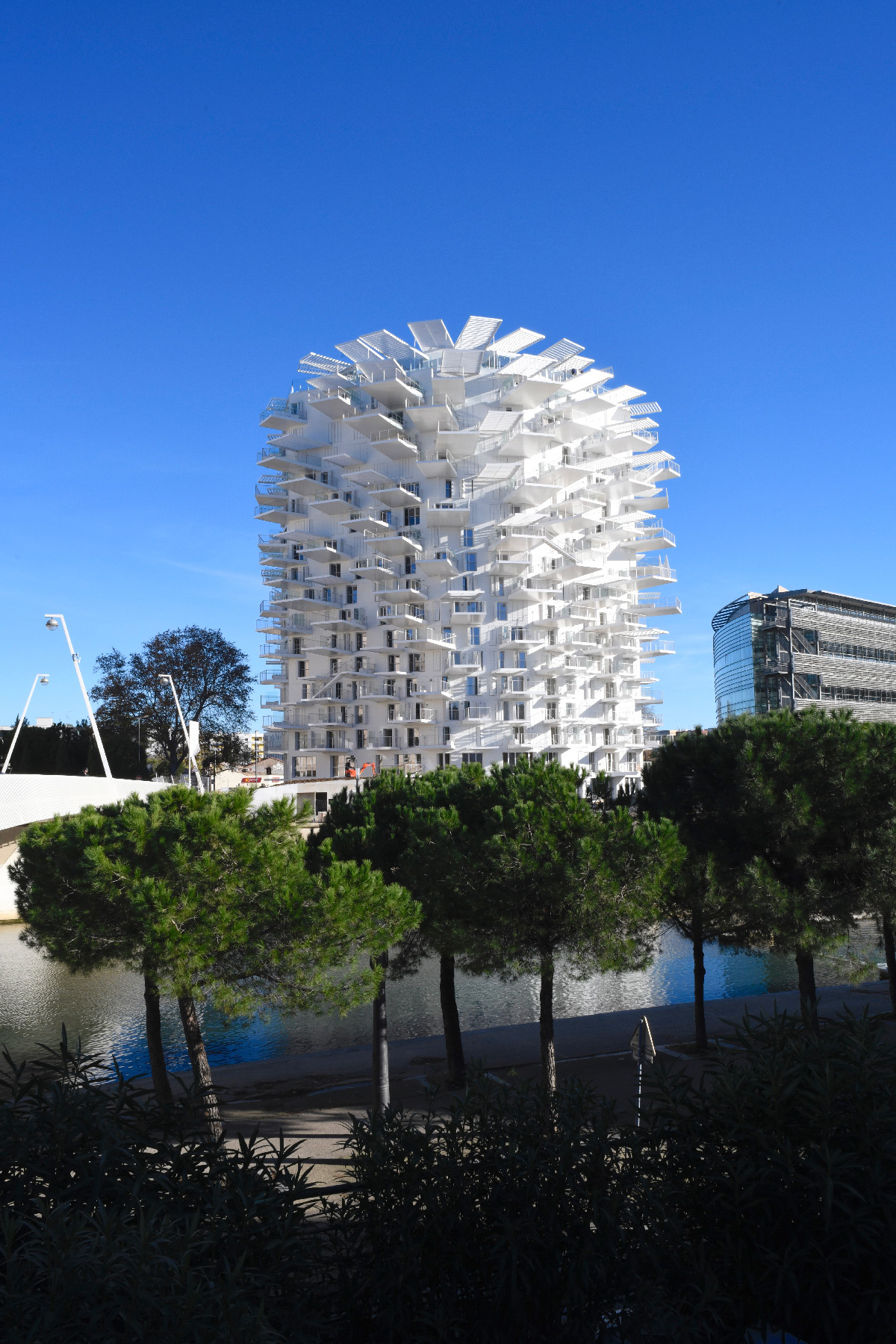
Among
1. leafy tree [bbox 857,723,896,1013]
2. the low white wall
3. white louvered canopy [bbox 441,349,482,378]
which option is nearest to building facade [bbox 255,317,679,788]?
white louvered canopy [bbox 441,349,482,378]

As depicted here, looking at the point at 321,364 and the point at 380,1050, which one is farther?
the point at 321,364

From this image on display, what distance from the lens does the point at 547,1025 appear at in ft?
51.1

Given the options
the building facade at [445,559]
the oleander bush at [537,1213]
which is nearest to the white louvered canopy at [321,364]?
the building facade at [445,559]

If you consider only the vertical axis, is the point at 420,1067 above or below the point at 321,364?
below

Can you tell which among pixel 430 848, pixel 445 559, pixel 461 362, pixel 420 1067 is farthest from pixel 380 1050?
pixel 461 362

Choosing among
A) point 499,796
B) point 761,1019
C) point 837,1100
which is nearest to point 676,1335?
point 837,1100

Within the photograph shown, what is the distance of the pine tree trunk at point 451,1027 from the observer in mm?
17578

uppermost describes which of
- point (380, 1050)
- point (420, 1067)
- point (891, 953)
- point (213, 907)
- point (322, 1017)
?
point (213, 907)

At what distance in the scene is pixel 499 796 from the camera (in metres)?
16.1

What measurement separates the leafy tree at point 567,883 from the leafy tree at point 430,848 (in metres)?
0.52

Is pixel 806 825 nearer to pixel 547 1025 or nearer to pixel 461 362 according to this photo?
pixel 547 1025

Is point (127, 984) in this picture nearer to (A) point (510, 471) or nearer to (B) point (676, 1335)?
(B) point (676, 1335)

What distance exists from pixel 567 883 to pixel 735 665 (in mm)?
88536

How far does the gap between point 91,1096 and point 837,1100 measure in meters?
4.44
